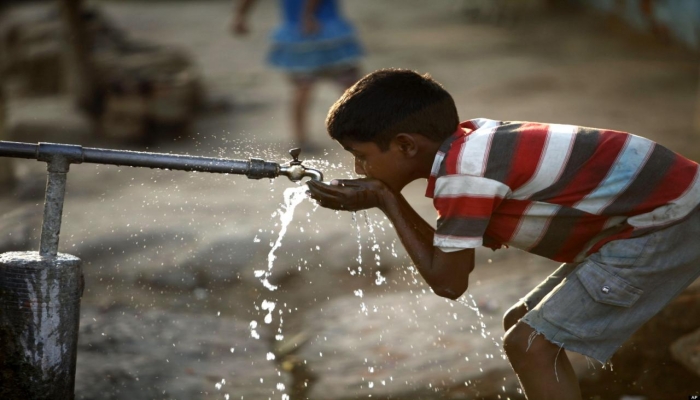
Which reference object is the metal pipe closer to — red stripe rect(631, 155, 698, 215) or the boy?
the boy

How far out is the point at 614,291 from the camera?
89.0 inches

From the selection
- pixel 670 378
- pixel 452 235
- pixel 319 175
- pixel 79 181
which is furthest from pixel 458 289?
pixel 79 181

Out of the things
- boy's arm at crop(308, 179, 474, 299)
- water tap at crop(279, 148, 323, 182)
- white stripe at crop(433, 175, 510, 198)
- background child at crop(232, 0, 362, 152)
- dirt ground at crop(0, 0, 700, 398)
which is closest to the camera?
white stripe at crop(433, 175, 510, 198)

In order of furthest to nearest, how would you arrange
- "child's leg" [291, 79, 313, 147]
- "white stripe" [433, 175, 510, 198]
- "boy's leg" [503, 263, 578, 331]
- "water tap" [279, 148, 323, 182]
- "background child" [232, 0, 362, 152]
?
"child's leg" [291, 79, 313, 147] < "background child" [232, 0, 362, 152] < "boy's leg" [503, 263, 578, 331] < "water tap" [279, 148, 323, 182] < "white stripe" [433, 175, 510, 198]

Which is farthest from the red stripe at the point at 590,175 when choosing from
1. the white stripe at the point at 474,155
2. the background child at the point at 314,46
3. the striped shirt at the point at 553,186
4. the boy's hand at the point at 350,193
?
the background child at the point at 314,46

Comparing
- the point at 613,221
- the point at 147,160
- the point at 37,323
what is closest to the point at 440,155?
the point at 613,221

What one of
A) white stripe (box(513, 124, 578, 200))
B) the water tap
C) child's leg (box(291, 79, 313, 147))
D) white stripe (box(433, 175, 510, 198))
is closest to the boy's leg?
white stripe (box(513, 124, 578, 200))

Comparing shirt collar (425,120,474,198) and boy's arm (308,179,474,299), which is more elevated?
shirt collar (425,120,474,198)

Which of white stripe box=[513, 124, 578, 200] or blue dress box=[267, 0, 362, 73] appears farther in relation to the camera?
blue dress box=[267, 0, 362, 73]

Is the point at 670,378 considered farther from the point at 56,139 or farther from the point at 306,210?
the point at 56,139

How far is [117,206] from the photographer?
16.5ft

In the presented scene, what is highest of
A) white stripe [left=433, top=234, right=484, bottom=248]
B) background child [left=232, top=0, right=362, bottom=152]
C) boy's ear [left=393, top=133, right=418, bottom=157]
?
background child [left=232, top=0, right=362, bottom=152]

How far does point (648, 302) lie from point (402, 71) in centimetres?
90

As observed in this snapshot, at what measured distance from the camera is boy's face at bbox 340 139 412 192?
91.4 inches
